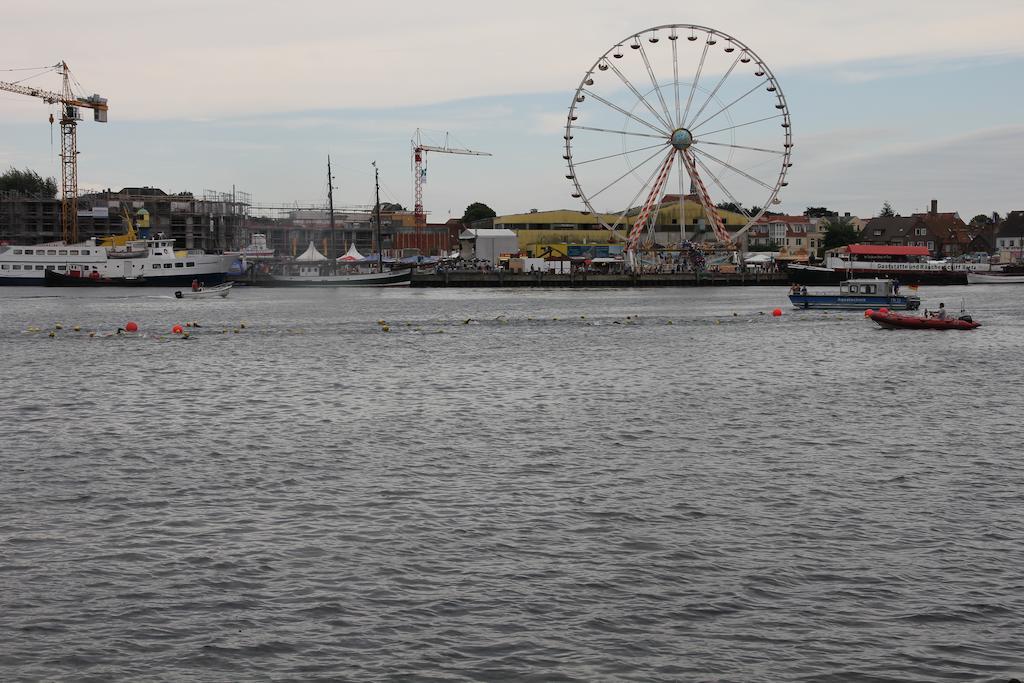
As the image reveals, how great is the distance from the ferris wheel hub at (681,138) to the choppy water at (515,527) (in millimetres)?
77821

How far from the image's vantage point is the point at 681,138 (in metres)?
126

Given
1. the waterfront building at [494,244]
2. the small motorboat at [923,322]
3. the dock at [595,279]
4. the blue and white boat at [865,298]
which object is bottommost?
the small motorboat at [923,322]

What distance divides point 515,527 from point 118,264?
15417 cm

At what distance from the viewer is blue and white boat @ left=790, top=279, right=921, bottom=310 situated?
315 ft

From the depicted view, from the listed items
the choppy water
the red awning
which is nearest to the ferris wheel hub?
the red awning

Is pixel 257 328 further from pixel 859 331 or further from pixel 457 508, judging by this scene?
pixel 457 508

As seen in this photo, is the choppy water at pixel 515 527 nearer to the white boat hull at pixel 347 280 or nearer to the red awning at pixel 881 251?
the red awning at pixel 881 251

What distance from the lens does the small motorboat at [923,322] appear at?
3012 inches

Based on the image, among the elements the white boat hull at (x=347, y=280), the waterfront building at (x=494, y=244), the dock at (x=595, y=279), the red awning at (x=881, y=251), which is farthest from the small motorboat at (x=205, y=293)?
the red awning at (x=881, y=251)

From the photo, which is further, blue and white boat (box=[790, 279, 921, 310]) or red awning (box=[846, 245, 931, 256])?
Answer: red awning (box=[846, 245, 931, 256])

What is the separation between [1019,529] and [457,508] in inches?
456

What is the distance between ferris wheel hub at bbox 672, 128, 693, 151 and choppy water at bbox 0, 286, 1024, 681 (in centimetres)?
7782

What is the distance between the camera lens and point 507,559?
20.7 m

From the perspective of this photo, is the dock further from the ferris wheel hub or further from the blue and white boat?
the blue and white boat
